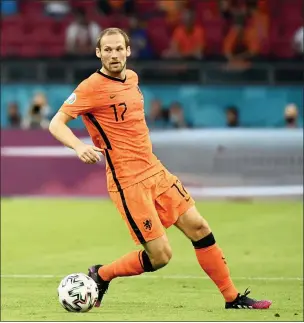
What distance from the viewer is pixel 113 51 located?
7867 mm

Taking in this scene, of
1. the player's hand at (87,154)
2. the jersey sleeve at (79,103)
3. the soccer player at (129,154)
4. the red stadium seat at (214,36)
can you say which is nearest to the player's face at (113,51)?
the soccer player at (129,154)

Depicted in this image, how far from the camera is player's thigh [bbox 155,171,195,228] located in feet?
26.6

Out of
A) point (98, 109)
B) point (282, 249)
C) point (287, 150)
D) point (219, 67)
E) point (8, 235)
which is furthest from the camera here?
point (219, 67)

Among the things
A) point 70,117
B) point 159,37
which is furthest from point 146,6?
point 70,117

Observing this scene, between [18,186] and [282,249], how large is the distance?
5.70 metres

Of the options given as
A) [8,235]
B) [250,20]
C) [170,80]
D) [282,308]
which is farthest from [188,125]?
[282,308]

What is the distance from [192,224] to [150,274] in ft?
9.47

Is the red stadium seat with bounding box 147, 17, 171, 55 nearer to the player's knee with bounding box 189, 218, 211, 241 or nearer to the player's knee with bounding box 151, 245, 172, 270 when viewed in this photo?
the player's knee with bounding box 189, 218, 211, 241

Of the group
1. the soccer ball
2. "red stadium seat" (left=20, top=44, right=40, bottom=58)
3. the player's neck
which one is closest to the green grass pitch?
the soccer ball

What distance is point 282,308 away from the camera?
855 cm

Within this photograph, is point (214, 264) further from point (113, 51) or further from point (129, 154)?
point (113, 51)

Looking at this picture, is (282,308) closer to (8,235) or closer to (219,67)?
(8,235)

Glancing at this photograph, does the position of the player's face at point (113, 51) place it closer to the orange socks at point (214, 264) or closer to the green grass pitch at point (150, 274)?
the orange socks at point (214, 264)

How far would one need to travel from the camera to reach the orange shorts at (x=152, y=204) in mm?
8055
